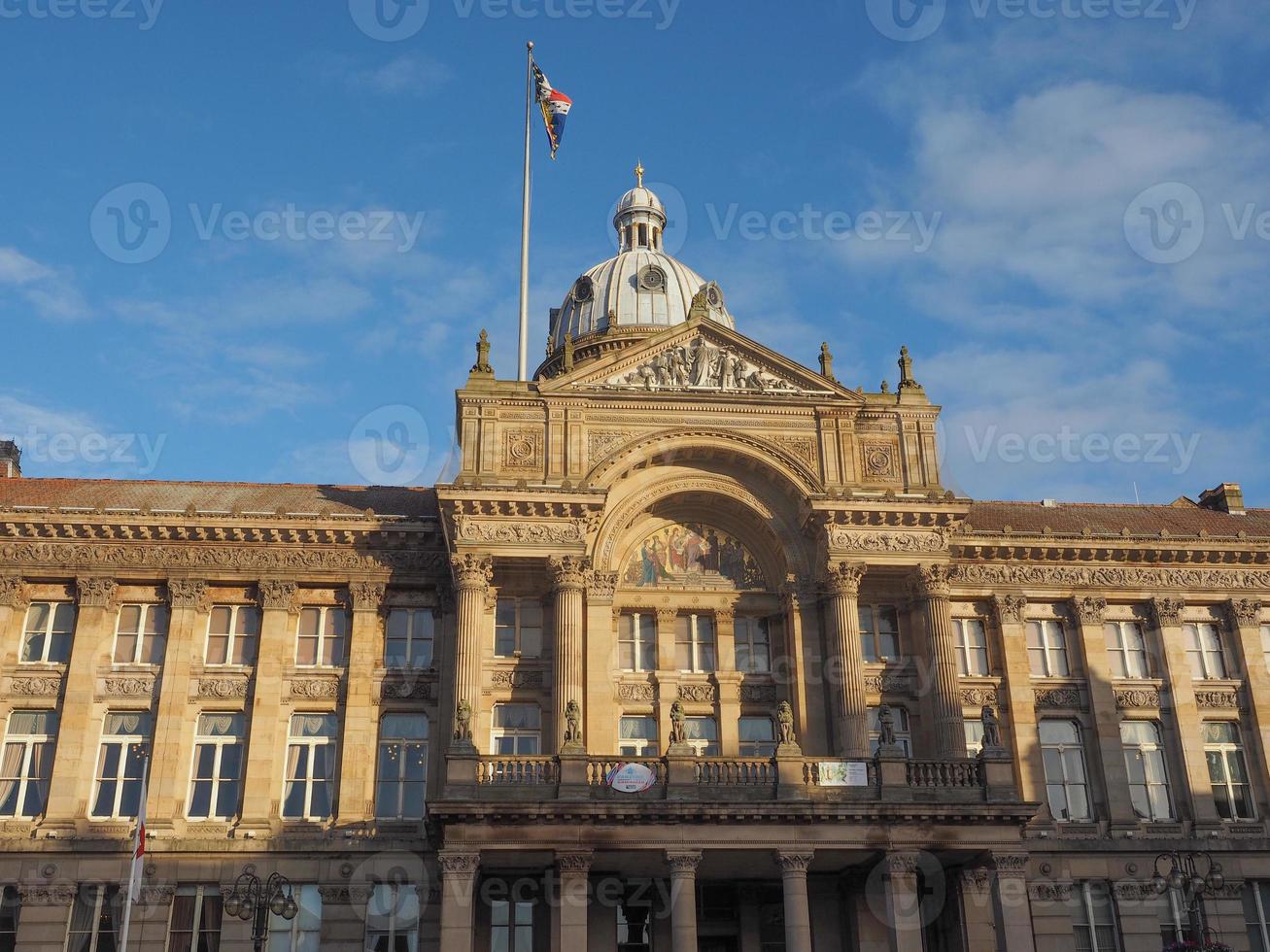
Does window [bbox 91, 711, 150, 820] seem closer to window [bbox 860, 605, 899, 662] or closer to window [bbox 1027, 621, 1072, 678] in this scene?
window [bbox 860, 605, 899, 662]

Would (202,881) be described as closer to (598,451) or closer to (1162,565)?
(598,451)

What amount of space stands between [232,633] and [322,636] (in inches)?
101

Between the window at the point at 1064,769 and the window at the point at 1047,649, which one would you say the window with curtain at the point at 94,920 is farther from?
the window at the point at 1047,649

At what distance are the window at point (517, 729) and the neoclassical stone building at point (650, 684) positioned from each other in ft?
0.29

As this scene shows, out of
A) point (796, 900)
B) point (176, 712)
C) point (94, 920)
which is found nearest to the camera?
point (796, 900)

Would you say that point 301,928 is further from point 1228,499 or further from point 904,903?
point 1228,499

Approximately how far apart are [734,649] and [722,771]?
6747mm

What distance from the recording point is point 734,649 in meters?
38.3

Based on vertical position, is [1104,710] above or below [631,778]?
above

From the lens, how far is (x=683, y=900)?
3031 centimetres

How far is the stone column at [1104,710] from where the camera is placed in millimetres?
37812

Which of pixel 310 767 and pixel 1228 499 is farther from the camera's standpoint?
pixel 1228 499

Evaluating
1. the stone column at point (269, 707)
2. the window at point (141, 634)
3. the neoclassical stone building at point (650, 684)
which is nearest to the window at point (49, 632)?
the neoclassical stone building at point (650, 684)

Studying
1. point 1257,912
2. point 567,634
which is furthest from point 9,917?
point 1257,912
